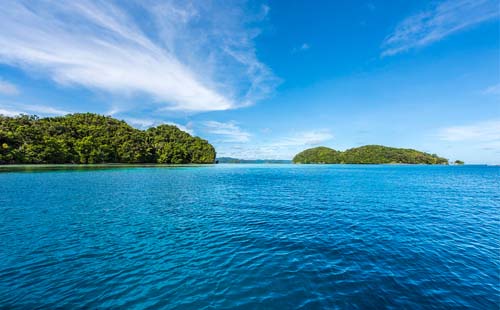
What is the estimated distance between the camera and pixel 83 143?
104062 millimetres

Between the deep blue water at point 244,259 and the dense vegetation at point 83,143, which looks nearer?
the deep blue water at point 244,259

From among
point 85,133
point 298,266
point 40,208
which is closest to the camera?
point 298,266

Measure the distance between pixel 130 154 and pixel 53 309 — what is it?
137164mm

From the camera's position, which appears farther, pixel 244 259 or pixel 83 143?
pixel 83 143

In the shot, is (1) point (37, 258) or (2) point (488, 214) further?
(2) point (488, 214)

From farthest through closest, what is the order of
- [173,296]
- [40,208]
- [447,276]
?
[40,208], [447,276], [173,296]

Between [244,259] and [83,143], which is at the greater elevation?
[83,143]

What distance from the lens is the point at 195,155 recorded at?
177625 millimetres

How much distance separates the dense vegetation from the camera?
85312mm

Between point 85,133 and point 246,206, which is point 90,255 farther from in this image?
point 85,133

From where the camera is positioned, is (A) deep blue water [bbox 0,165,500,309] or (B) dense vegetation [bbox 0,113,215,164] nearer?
(A) deep blue water [bbox 0,165,500,309]

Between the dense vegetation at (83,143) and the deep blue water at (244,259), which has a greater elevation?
the dense vegetation at (83,143)

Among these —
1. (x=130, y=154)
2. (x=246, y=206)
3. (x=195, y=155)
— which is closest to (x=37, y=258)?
(x=246, y=206)

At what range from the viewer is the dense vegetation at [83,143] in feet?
280
